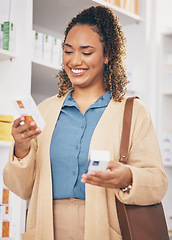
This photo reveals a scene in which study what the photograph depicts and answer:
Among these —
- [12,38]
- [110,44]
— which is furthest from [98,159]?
[12,38]

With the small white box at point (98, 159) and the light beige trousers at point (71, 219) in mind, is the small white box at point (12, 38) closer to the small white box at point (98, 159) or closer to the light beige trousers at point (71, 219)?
the light beige trousers at point (71, 219)

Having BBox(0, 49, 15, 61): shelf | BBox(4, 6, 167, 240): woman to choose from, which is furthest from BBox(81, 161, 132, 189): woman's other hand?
BBox(0, 49, 15, 61): shelf

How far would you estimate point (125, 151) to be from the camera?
169 cm

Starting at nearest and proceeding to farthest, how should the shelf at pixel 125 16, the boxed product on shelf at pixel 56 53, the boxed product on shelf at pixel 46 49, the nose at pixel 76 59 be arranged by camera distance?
the nose at pixel 76 59 < the boxed product on shelf at pixel 46 49 < the boxed product on shelf at pixel 56 53 < the shelf at pixel 125 16

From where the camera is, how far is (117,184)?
1.54 m

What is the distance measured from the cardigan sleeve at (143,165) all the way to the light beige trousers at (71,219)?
6.3 inches

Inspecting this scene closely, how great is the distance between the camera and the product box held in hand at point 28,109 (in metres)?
1.56

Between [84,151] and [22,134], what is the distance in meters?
0.25

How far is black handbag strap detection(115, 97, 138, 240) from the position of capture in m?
1.63

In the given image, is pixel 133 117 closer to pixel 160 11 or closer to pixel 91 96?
pixel 91 96

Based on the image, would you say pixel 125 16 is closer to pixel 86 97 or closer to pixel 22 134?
pixel 86 97

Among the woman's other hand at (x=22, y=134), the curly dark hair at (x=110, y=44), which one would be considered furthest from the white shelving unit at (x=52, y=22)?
the woman's other hand at (x=22, y=134)

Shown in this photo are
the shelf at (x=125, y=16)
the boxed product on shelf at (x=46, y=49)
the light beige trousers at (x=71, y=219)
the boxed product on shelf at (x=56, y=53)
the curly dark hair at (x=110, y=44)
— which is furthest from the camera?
the shelf at (x=125, y=16)

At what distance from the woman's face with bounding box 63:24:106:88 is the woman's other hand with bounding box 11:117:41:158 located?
309mm
